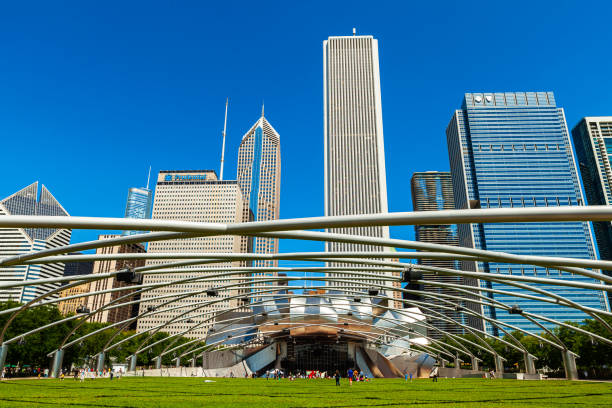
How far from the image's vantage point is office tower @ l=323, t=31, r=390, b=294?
18100cm

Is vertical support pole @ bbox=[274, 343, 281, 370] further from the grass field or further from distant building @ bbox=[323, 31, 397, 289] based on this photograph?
distant building @ bbox=[323, 31, 397, 289]

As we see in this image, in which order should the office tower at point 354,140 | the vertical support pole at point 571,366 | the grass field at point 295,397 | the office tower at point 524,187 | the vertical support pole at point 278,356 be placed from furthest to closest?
the office tower at point 354,140, the office tower at point 524,187, the vertical support pole at point 278,356, the vertical support pole at point 571,366, the grass field at point 295,397

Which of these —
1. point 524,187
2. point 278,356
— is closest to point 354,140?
point 524,187

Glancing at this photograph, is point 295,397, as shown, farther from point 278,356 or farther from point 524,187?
point 524,187

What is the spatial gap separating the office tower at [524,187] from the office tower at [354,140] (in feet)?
141

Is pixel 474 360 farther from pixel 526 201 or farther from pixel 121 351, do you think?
pixel 526 201

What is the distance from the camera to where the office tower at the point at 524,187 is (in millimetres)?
168125

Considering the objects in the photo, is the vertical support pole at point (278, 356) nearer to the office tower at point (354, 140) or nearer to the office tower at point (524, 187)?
the office tower at point (354, 140)

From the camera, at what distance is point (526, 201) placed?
180m

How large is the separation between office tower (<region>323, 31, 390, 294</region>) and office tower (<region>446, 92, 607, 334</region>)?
1691 inches

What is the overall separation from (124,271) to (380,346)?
214 feet

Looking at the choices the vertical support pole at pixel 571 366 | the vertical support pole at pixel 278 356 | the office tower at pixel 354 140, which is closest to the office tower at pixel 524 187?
the office tower at pixel 354 140

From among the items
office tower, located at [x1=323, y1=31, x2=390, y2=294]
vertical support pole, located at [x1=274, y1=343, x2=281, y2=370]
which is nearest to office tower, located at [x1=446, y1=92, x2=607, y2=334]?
office tower, located at [x1=323, y1=31, x2=390, y2=294]

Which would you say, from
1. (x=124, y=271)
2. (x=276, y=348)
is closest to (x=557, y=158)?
(x=276, y=348)
